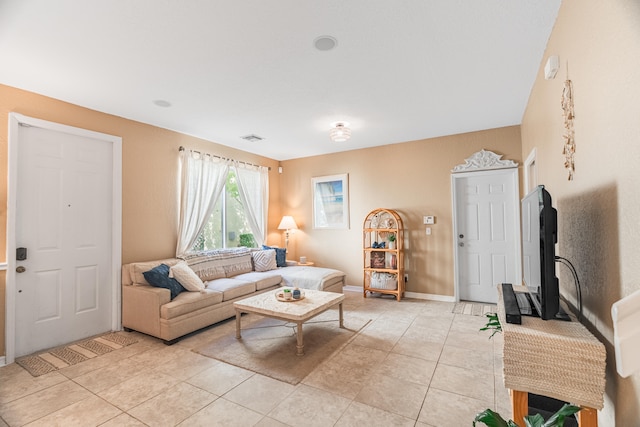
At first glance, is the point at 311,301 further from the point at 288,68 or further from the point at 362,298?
the point at 288,68

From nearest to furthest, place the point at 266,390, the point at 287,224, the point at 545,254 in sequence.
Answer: the point at 545,254 → the point at 266,390 → the point at 287,224

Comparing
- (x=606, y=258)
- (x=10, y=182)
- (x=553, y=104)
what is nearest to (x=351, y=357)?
(x=606, y=258)

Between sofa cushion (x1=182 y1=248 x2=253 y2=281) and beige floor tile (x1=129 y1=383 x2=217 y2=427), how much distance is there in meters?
2.05

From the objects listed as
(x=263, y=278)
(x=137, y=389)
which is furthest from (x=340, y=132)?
(x=137, y=389)

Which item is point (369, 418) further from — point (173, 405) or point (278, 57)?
point (278, 57)

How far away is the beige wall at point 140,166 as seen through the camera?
123 inches

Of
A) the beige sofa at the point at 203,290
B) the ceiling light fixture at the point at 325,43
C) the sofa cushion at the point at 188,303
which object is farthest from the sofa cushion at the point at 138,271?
the ceiling light fixture at the point at 325,43

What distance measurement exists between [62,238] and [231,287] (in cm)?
191

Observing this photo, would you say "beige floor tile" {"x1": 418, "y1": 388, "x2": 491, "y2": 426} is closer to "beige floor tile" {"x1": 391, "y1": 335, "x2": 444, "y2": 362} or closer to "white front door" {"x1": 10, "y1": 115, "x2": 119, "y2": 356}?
"beige floor tile" {"x1": 391, "y1": 335, "x2": 444, "y2": 362}

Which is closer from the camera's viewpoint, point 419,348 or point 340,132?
point 419,348

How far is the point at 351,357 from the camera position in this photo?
9.39 feet

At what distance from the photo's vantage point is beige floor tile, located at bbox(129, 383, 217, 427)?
2016 millimetres

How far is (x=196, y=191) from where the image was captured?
463 centimetres

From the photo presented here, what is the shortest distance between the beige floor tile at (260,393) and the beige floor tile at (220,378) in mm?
68
